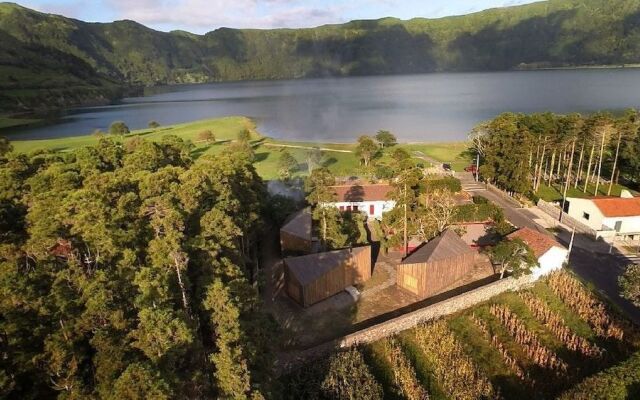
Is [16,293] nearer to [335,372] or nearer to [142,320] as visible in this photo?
[142,320]

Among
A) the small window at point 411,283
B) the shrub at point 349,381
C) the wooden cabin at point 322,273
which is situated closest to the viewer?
the shrub at point 349,381

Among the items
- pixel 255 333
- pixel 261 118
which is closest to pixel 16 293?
pixel 255 333

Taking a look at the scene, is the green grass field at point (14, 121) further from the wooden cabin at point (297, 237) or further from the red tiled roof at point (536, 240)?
the red tiled roof at point (536, 240)

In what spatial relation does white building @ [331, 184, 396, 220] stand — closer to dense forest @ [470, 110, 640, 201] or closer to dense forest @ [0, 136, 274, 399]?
dense forest @ [470, 110, 640, 201]

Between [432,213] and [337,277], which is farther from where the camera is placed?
[432,213]

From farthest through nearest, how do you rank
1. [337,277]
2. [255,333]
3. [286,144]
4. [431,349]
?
[286,144], [337,277], [431,349], [255,333]

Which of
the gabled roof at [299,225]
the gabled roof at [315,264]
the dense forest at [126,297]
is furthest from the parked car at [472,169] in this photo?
the dense forest at [126,297]
